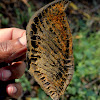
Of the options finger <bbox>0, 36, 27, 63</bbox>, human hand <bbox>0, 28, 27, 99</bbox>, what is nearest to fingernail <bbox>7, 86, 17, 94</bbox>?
human hand <bbox>0, 28, 27, 99</bbox>

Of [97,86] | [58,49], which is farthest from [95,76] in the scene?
[58,49]

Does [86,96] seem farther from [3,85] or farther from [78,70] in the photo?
[3,85]

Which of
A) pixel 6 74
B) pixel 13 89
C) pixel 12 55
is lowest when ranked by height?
pixel 13 89

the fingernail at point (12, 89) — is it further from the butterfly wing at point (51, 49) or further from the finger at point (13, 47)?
the butterfly wing at point (51, 49)

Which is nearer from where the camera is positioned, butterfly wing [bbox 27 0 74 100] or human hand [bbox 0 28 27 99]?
butterfly wing [bbox 27 0 74 100]

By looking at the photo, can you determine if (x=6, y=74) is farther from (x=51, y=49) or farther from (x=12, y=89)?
(x=51, y=49)

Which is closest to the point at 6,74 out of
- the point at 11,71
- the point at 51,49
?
the point at 11,71

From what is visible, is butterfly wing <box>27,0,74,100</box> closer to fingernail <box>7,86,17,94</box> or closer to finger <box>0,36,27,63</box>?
finger <box>0,36,27,63</box>
